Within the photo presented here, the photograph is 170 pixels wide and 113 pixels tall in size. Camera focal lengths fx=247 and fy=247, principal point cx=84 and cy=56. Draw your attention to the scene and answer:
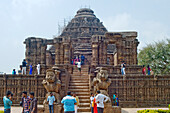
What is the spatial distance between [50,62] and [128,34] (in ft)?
46.8

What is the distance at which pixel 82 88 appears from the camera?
61.2ft

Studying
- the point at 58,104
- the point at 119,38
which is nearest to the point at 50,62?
the point at 119,38

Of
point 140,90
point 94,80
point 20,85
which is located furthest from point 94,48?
point 94,80

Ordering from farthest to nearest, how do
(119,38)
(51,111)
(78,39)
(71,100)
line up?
(78,39) < (119,38) < (51,111) < (71,100)

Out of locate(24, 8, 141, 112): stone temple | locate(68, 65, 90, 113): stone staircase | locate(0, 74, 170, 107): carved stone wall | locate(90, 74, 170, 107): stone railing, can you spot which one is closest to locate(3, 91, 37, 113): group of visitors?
locate(24, 8, 141, 112): stone temple

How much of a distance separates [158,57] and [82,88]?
20.6m

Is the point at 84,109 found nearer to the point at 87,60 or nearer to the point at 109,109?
the point at 109,109

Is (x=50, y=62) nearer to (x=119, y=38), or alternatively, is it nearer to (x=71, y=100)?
(x=119, y=38)

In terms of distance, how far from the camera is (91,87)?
17656 millimetres

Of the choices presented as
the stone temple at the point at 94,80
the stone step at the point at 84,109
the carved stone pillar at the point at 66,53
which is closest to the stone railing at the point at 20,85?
the stone temple at the point at 94,80

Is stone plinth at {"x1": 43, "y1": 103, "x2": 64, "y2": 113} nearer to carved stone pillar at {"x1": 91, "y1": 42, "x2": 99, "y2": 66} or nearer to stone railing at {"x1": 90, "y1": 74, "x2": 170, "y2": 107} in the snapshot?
stone railing at {"x1": 90, "y1": 74, "x2": 170, "y2": 107}

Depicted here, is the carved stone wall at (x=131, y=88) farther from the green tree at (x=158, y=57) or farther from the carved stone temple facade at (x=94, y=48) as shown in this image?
the green tree at (x=158, y=57)

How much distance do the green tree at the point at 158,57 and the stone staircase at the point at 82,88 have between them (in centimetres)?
1682

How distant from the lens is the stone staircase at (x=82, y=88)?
1661cm
